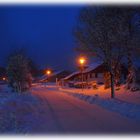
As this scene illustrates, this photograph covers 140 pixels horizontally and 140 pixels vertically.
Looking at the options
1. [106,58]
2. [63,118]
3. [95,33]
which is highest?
[95,33]

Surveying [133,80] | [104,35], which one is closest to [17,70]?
[133,80]

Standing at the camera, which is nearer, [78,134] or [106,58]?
[78,134]

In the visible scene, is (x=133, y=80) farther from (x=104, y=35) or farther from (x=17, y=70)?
(x=17, y=70)

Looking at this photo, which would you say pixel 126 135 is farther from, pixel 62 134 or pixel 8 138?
pixel 8 138

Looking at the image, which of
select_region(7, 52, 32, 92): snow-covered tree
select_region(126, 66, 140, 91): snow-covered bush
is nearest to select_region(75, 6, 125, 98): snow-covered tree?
select_region(126, 66, 140, 91): snow-covered bush

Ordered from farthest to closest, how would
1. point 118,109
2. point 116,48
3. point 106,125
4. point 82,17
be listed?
point 82,17 < point 116,48 < point 118,109 < point 106,125

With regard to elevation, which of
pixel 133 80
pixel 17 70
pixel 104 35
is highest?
pixel 104 35

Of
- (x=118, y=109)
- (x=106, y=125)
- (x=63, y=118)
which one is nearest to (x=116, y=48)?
(x=118, y=109)

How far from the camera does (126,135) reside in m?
11.8

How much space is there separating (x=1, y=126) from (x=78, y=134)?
12.5ft

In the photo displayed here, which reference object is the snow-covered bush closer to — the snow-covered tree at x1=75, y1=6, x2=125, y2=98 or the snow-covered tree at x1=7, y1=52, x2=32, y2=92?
the snow-covered tree at x1=75, y1=6, x2=125, y2=98

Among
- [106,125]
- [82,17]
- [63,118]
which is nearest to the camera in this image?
[106,125]

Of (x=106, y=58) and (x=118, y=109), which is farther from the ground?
(x=106, y=58)

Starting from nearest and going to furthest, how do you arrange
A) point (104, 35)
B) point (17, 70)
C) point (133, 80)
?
point (104, 35) → point (133, 80) → point (17, 70)
